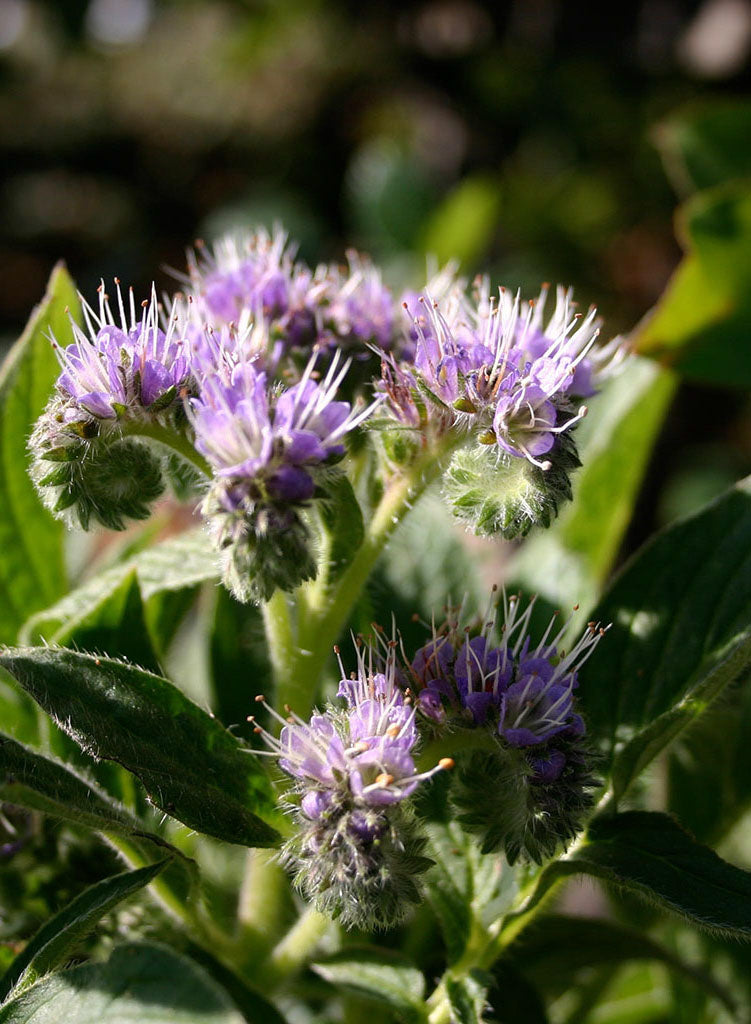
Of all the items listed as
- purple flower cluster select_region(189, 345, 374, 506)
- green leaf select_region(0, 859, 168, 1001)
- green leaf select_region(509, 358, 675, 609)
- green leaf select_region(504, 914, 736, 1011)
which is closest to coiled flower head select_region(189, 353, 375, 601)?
purple flower cluster select_region(189, 345, 374, 506)

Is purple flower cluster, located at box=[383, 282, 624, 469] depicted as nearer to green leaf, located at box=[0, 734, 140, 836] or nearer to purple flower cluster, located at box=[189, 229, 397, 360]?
purple flower cluster, located at box=[189, 229, 397, 360]

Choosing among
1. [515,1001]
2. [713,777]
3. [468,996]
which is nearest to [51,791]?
[468,996]

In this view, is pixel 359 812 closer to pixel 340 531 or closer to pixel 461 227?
pixel 340 531

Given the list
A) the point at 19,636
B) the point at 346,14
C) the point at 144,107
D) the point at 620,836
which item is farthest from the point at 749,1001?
the point at 144,107

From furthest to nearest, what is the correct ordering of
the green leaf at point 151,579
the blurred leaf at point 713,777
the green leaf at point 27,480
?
the blurred leaf at point 713,777 < the green leaf at point 27,480 < the green leaf at point 151,579

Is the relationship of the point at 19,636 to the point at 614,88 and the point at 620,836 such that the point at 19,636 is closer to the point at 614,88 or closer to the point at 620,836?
the point at 620,836

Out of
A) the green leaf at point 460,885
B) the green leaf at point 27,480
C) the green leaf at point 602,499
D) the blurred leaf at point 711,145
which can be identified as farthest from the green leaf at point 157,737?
the blurred leaf at point 711,145

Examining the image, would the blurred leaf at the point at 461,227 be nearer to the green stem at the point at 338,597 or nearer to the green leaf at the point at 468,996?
the green stem at the point at 338,597

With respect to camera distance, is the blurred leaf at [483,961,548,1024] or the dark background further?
the dark background
